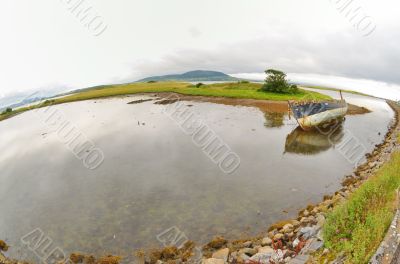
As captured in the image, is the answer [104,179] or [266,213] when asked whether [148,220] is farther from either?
[104,179]

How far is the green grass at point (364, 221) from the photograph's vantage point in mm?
7074

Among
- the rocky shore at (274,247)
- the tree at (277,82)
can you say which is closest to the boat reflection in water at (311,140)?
the rocky shore at (274,247)

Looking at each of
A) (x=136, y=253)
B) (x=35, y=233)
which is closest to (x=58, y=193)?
(x=35, y=233)

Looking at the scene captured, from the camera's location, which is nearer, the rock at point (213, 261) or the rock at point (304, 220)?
the rock at point (213, 261)

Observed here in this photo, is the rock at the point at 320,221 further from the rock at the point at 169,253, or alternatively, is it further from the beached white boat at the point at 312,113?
the beached white boat at the point at 312,113

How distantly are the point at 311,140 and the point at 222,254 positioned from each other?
69.1 ft

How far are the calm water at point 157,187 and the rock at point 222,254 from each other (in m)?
1.49

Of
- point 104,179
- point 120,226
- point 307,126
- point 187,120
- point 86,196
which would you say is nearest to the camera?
point 120,226

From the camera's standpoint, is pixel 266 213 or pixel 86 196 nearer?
pixel 266 213

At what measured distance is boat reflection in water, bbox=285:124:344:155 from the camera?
25203 millimetres

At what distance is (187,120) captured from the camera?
39.5 m

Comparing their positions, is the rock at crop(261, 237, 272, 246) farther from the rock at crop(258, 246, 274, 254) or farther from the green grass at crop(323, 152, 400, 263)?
the green grass at crop(323, 152, 400, 263)

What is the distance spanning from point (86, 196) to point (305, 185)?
43.1 ft

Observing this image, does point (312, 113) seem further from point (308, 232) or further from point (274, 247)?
point (274, 247)
